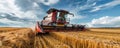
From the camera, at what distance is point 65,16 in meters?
26.2

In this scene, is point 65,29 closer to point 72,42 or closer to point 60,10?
point 60,10

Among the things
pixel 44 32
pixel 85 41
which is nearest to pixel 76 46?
pixel 85 41

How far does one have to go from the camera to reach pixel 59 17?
25.0m

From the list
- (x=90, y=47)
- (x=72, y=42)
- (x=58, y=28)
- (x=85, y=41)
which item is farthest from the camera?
(x=58, y=28)

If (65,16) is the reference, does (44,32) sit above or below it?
below

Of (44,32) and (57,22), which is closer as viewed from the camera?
(44,32)

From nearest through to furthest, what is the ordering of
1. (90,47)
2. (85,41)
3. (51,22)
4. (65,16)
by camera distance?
(90,47) → (85,41) → (51,22) → (65,16)

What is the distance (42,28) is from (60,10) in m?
6.92

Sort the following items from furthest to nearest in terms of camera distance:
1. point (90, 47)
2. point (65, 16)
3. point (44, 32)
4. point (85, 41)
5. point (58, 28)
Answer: point (65, 16) → point (58, 28) → point (44, 32) → point (85, 41) → point (90, 47)

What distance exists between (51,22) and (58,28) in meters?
3.31

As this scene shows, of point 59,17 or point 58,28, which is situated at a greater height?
point 59,17

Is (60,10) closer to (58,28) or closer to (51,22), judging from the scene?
(51,22)

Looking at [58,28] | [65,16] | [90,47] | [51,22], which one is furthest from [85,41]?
[65,16]

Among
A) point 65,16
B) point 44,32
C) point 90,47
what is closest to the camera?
point 90,47
